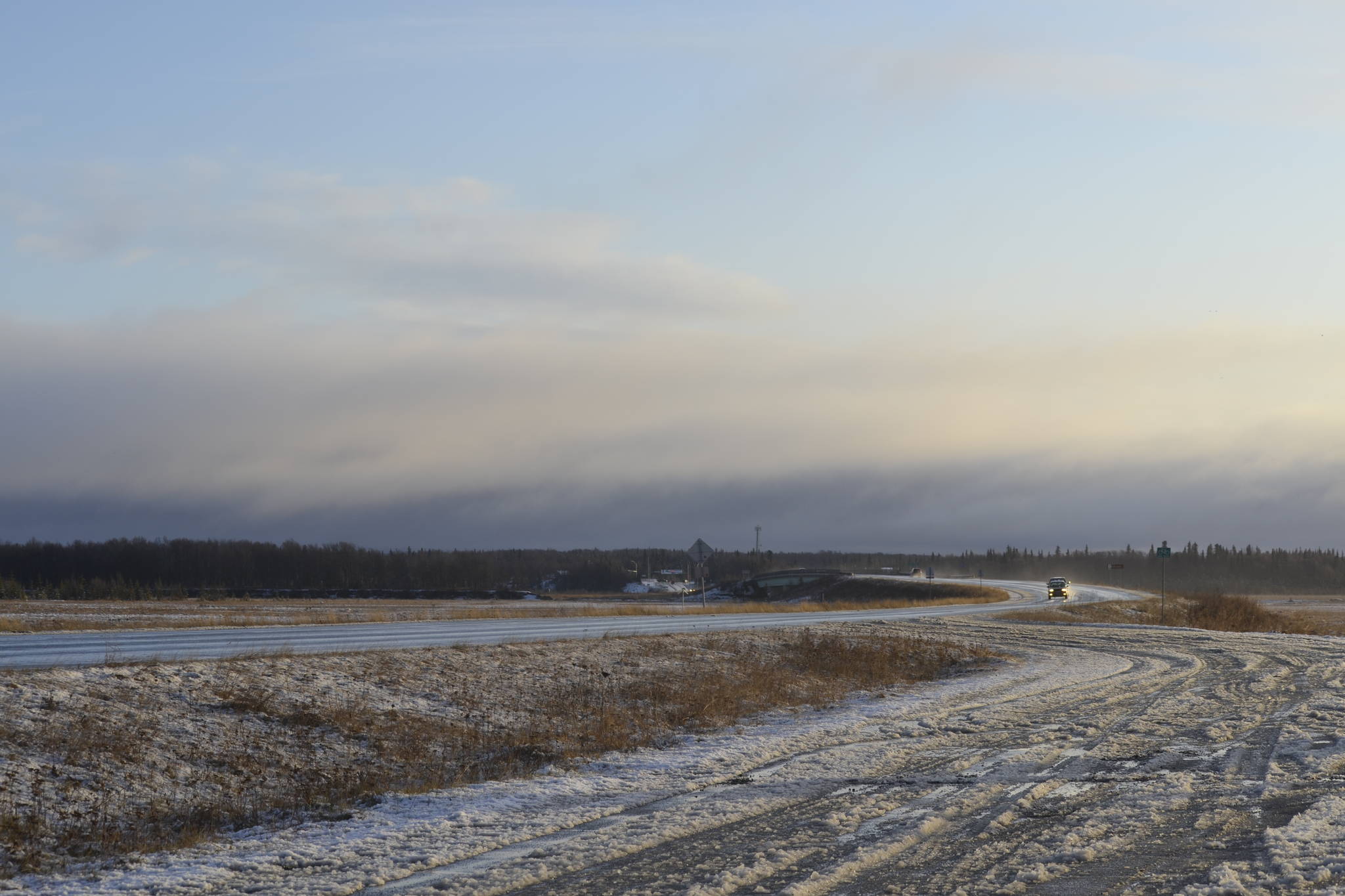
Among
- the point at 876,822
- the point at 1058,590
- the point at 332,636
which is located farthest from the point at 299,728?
the point at 1058,590

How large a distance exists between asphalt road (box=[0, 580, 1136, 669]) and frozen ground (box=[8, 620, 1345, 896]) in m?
8.42

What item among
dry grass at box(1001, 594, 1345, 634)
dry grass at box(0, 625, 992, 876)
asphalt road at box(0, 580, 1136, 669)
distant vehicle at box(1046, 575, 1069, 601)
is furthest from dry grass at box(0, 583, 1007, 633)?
dry grass at box(0, 625, 992, 876)

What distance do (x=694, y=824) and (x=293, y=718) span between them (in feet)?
22.9

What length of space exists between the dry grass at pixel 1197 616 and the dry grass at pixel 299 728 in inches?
1277

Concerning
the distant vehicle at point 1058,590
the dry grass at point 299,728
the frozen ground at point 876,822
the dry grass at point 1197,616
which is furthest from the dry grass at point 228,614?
the frozen ground at point 876,822

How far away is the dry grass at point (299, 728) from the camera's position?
10391 millimetres

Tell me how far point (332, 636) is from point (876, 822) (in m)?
18.1

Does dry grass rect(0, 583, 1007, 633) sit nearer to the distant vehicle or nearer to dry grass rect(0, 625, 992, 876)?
the distant vehicle

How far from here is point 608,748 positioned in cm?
1442

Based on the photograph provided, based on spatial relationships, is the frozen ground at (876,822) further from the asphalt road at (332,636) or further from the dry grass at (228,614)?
the dry grass at (228,614)

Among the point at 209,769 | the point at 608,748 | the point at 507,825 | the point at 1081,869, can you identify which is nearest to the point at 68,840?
the point at 209,769

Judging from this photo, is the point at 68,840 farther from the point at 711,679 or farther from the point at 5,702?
the point at 711,679

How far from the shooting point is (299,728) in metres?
14.1

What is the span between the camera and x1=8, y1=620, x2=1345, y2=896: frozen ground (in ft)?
25.7
